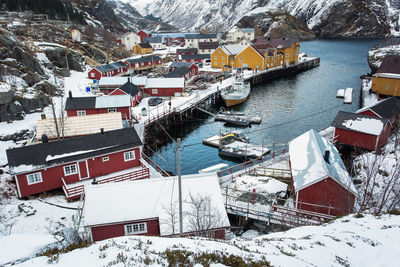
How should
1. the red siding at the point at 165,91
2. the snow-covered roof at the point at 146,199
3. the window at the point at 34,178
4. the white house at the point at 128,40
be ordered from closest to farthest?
the snow-covered roof at the point at 146,199 < the window at the point at 34,178 < the red siding at the point at 165,91 < the white house at the point at 128,40

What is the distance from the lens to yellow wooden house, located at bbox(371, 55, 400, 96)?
45.9 meters

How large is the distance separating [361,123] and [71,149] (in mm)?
28207

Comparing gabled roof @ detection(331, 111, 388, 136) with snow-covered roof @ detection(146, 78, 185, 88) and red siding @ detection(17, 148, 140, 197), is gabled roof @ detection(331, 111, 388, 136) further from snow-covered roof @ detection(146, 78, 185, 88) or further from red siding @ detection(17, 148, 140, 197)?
snow-covered roof @ detection(146, 78, 185, 88)

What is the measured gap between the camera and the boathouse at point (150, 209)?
16.2m

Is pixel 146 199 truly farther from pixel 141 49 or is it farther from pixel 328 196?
pixel 141 49

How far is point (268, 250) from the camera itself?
10.2m

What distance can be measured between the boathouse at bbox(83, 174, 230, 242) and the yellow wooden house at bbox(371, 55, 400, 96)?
42.4m

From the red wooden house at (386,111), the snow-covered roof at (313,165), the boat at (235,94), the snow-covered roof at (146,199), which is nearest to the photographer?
the snow-covered roof at (146,199)

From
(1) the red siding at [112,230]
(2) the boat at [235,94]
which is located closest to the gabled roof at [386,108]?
(2) the boat at [235,94]

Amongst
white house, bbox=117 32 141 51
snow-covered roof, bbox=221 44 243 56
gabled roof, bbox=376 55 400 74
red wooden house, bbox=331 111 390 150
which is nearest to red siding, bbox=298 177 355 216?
red wooden house, bbox=331 111 390 150

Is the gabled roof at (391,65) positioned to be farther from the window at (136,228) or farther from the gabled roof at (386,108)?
the window at (136,228)

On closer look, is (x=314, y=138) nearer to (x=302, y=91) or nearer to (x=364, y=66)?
(x=302, y=91)

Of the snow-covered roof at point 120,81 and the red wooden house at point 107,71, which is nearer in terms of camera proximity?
the snow-covered roof at point 120,81

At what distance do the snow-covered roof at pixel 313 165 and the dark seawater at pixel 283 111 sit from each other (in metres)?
8.48
